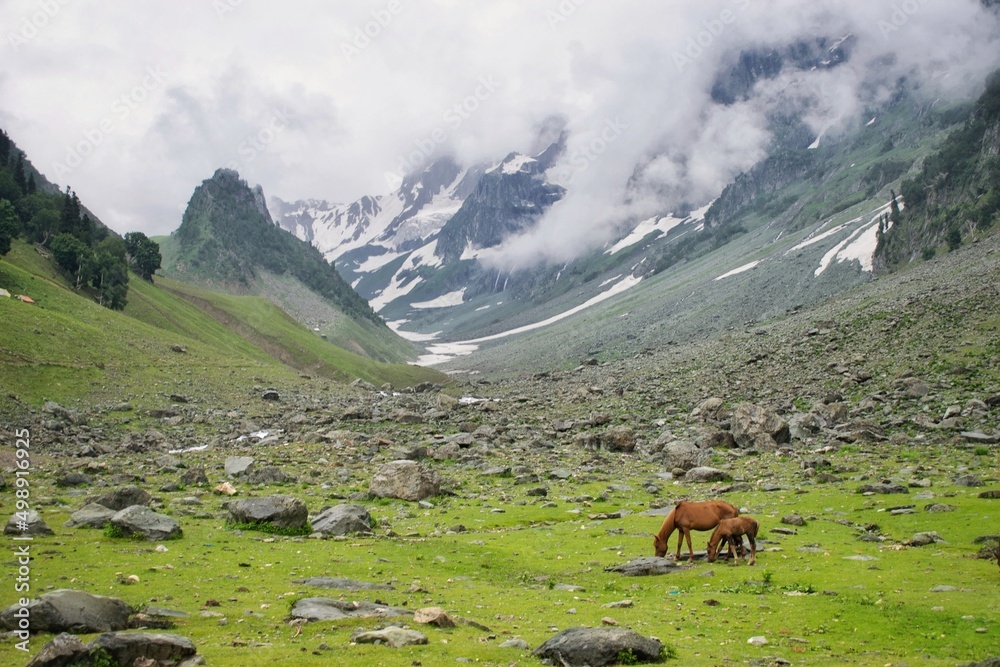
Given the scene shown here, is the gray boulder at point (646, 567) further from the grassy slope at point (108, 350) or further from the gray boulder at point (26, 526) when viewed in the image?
the grassy slope at point (108, 350)

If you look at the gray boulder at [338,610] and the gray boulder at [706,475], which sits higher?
the gray boulder at [706,475]

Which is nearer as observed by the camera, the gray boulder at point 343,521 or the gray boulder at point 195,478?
the gray boulder at point 343,521

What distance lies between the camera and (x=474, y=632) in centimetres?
1470

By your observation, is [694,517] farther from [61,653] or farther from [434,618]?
[61,653]

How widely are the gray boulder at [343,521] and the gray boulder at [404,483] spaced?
6897 millimetres

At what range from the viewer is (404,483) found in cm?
3544

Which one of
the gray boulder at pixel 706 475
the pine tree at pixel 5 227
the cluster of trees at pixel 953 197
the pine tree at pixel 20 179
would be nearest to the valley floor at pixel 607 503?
the gray boulder at pixel 706 475

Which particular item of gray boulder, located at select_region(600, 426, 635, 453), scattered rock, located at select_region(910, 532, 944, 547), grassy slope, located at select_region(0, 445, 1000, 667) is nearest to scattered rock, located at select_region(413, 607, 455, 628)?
grassy slope, located at select_region(0, 445, 1000, 667)

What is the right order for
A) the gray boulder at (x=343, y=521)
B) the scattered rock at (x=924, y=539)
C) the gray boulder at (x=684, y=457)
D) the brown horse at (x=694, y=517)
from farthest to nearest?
the gray boulder at (x=684, y=457)
the gray boulder at (x=343, y=521)
the scattered rock at (x=924, y=539)
the brown horse at (x=694, y=517)

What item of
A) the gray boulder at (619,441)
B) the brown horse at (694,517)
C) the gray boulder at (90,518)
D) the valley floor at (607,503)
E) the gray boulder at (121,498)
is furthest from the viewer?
the gray boulder at (619,441)

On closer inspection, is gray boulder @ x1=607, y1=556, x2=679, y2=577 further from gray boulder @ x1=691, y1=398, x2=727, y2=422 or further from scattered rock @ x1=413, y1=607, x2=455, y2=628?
gray boulder @ x1=691, y1=398, x2=727, y2=422

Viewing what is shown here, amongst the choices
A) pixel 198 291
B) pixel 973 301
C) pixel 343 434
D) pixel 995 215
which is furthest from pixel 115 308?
pixel 995 215

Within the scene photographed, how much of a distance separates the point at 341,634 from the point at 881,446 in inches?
1579

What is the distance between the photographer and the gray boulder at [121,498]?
2722cm
